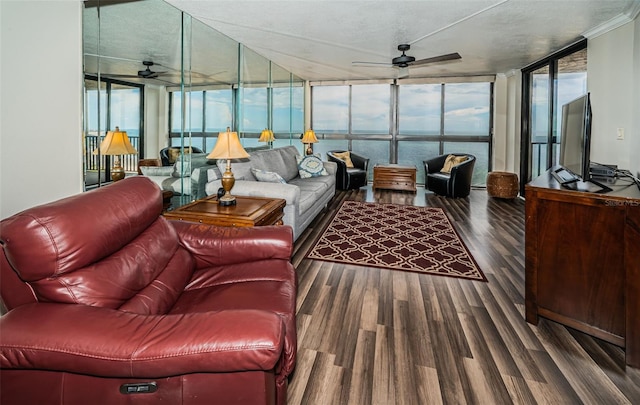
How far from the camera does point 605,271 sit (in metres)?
1.95

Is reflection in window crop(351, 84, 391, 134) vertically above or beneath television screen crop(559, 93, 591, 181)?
above

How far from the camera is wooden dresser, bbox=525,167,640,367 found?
1.82 meters

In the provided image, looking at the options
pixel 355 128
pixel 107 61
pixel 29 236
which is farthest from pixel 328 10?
pixel 355 128

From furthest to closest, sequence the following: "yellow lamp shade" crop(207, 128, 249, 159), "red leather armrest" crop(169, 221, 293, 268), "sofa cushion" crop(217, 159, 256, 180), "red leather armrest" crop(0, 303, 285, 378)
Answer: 1. "sofa cushion" crop(217, 159, 256, 180)
2. "yellow lamp shade" crop(207, 128, 249, 159)
3. "red leather armrest" crop(169, 221, 293, 268)
4. "red leather armrest" crop(0, 303, 285, 378)

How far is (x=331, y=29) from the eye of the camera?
4.25 metres

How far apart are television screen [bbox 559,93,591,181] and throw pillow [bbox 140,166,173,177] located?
3356 millimetres

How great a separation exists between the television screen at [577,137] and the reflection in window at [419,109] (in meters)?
5.23

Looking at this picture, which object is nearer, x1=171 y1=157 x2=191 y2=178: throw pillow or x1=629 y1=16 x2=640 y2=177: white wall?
x1=629 y1=16 x2=640 y2=177: white wall

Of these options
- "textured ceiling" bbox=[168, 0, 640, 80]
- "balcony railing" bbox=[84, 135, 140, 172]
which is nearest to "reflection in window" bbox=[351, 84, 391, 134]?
"textured ceiling" bbox=[168, 0, 640, 80]

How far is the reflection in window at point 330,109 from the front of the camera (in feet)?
27.9

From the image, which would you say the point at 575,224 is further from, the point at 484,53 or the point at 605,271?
the point at 484,53

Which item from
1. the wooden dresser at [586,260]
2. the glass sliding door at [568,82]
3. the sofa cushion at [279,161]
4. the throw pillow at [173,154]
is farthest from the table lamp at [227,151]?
the glass sliding door at [568,82]

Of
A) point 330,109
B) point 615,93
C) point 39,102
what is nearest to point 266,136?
point 330,109

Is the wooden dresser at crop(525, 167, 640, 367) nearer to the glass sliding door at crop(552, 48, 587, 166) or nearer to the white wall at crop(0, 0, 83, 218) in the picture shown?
the white wall at crop(0, 0, 83, 218)
